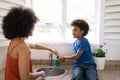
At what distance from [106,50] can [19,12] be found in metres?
1.22

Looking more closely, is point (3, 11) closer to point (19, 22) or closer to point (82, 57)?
point (19, 22)

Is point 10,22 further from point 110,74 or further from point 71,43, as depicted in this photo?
point 110,74

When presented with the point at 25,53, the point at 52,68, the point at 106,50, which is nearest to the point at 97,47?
the point at 106,50

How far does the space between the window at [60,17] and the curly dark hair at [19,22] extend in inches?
38.7

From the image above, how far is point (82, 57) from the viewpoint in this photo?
188 centimetres

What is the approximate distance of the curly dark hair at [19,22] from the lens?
4.08 ft

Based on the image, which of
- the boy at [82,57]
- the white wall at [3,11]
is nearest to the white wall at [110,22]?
the boy at [82,57]

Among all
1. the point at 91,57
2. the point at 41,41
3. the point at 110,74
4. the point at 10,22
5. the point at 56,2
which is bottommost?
the point at 110,74

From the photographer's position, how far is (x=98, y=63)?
201cm

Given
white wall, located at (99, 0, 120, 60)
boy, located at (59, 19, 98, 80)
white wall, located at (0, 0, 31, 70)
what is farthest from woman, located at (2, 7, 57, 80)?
white wall, located at (99, 0, 120, 60)

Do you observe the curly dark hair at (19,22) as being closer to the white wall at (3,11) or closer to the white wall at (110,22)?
the white wall at (3,11)

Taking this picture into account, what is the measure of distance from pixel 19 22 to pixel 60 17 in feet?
3.60

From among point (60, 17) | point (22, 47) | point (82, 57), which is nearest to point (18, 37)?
point (22, 47)

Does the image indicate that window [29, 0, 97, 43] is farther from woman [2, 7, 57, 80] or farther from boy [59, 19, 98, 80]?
woman [2, 7, 57, 80]
